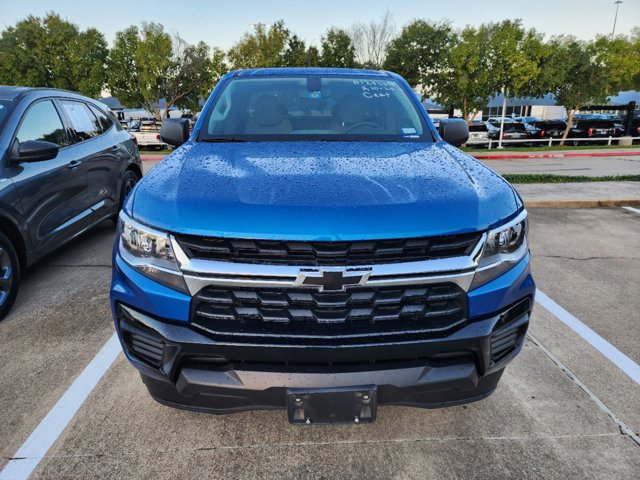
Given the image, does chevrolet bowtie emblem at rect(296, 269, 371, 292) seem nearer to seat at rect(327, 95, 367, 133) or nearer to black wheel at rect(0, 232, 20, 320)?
seat at rect(327, 95, 367, 133)

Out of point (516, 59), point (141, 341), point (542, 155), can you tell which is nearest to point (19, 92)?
point (141, 341)

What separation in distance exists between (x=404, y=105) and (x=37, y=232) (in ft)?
10.6

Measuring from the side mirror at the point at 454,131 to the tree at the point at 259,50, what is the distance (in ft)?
102

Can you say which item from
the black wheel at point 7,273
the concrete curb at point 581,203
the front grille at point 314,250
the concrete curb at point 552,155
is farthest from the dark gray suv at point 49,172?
the concrete curb at point 552,155

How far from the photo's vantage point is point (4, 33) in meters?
35.4

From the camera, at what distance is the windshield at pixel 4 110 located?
3.68 meters

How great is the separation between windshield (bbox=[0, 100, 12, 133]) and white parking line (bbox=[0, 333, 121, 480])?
2.09 m

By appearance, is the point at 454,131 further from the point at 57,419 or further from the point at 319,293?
the point at 57,419

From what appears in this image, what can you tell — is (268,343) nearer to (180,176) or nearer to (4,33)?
(180,176)

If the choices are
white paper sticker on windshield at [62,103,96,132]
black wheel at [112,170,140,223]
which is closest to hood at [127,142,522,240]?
white paper sticker on windshield at [62,103,96,132]

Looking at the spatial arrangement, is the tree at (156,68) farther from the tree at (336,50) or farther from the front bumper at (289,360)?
the front bumper at (289,360)

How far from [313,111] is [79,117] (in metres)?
3.11

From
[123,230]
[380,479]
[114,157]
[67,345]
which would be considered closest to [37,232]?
[67,345]

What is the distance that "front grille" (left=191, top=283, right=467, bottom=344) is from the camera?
5.76ft
